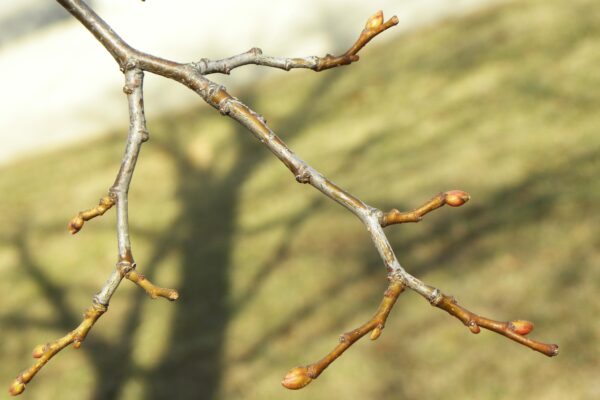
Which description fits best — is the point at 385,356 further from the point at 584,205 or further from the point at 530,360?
the point at 584,205

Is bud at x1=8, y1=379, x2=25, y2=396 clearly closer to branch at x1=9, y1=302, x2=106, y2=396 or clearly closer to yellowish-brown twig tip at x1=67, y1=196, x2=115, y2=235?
branch at x1=9, y1=302, x2=106, y2=396

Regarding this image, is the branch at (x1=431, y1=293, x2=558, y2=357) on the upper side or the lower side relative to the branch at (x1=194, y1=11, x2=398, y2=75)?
lower

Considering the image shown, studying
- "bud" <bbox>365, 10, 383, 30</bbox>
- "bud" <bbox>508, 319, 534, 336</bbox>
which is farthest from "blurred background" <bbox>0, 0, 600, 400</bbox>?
"bud" <bbox>365, 10, 383, 30</bbox>

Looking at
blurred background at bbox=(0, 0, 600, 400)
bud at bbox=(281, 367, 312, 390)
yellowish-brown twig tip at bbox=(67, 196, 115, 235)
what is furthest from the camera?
blurred background at bbox=(0, 0, 600, 400)

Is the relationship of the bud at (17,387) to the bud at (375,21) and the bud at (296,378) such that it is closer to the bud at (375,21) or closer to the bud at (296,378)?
the bud at (296,378)

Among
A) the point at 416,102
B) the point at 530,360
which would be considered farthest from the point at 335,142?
the point at 530,360

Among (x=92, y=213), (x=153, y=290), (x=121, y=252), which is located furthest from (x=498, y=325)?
(x=92, y=213)

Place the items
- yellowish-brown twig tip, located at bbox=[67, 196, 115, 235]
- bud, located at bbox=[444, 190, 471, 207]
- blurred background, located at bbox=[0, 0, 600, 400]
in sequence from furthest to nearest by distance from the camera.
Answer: blurred background, located at bbox=[0, 0, 600, 400], yellowish-brown twig tip, located at bbox=[67, 196, 115, 235], bud, located at bbox=[444, 190, 471, 207]

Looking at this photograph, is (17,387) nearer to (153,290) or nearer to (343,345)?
(153,290)
